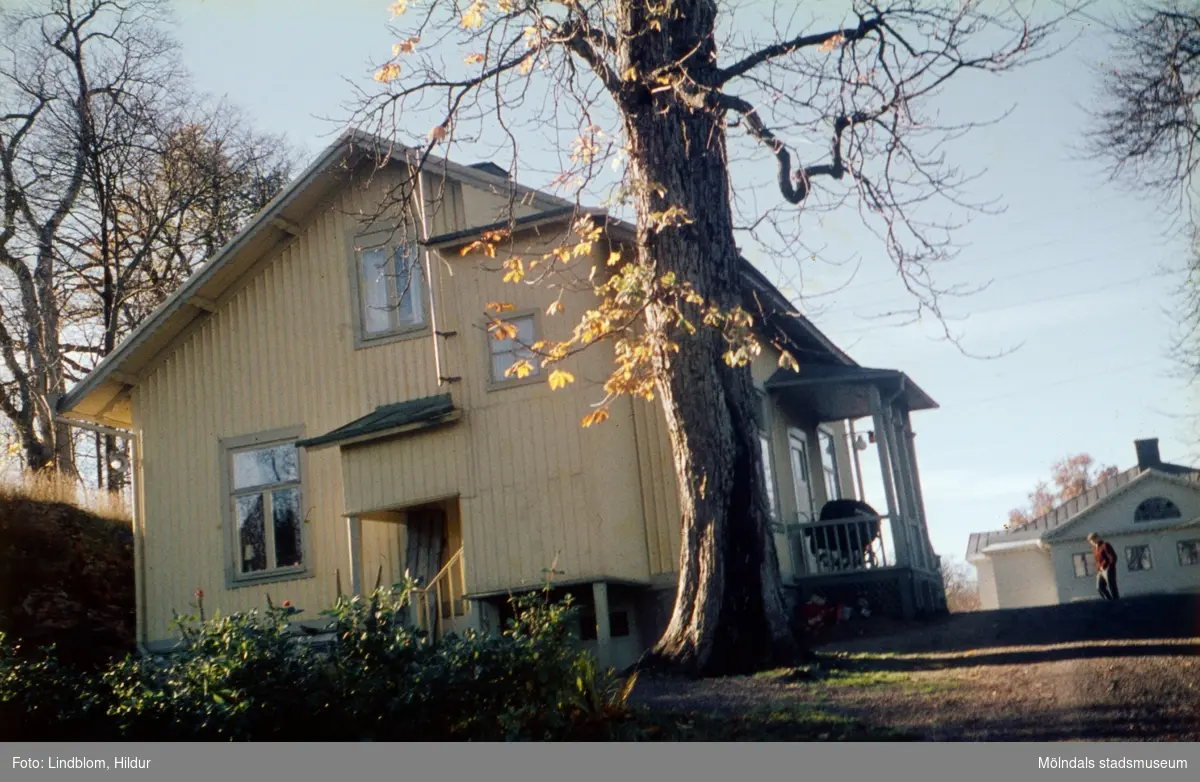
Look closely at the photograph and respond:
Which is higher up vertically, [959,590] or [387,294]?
[387,294]

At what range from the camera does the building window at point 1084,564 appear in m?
8.97

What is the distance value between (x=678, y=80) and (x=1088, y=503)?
3.90 metres

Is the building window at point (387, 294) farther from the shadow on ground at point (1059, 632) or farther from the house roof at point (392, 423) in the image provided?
the shadow on ground at point (1059, 632)

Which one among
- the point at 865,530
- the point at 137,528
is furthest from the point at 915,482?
the point at 137,528

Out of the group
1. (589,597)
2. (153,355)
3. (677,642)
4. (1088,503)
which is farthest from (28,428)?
(1088,503)

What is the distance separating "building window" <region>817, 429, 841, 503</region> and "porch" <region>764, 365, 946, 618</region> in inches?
58.8

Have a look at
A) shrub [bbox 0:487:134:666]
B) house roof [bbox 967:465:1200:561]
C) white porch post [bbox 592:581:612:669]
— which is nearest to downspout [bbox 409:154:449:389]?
white porch post [bbox 592:581:612:669]

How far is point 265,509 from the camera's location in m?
12.5

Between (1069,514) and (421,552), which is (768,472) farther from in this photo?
(1069,514)

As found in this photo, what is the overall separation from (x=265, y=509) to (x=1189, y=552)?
8.64 meters

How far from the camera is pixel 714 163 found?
891 cm

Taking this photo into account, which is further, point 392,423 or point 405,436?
point 405,436
